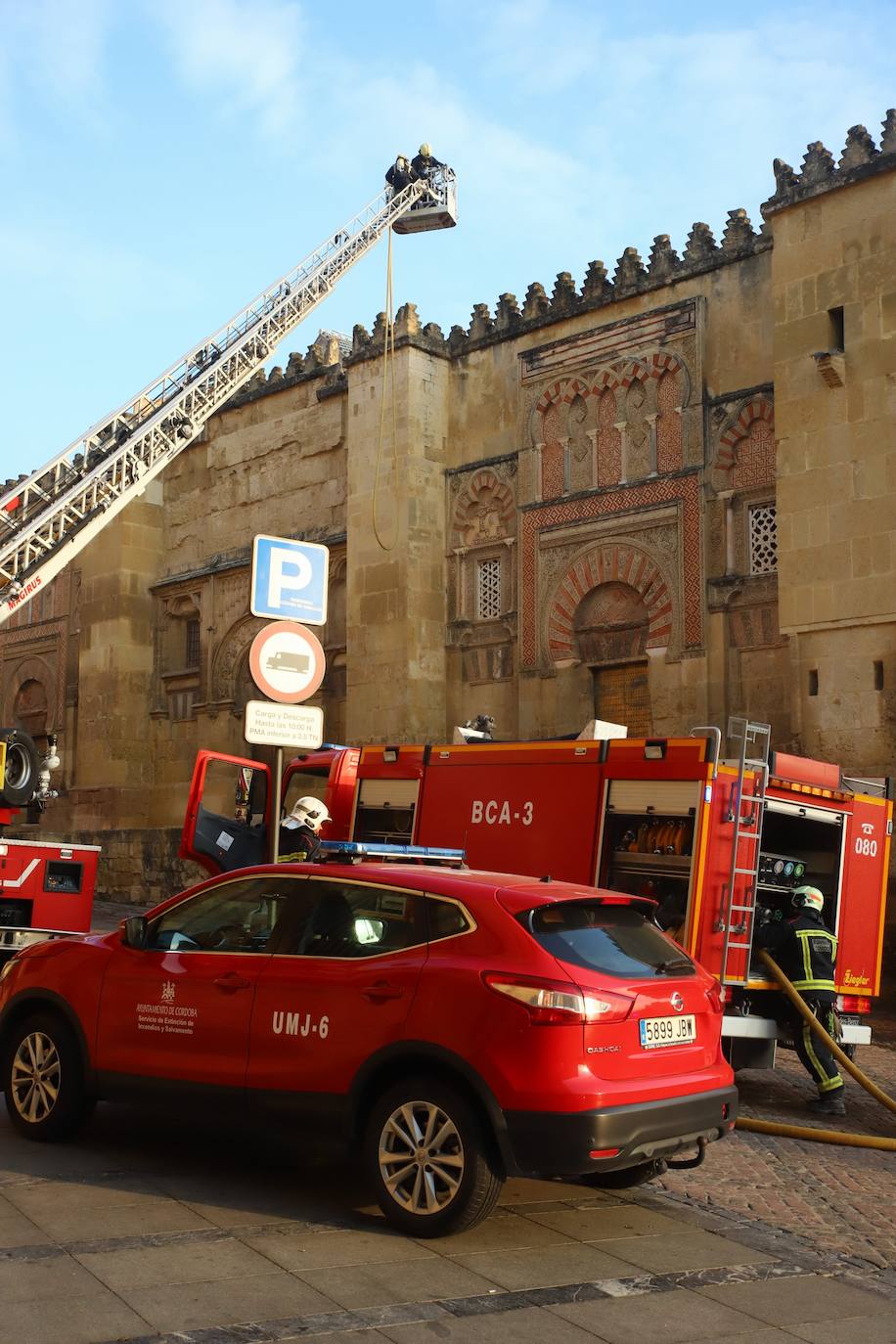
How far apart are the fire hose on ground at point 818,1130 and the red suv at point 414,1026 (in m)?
2.21

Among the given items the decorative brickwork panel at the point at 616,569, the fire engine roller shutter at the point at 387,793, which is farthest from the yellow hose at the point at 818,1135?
the decorative brickwork panel at the point at 616,569

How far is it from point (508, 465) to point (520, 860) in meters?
13.3

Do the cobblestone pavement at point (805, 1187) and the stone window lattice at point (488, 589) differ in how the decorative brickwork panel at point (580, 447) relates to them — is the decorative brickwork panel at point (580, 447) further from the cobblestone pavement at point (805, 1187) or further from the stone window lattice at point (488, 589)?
the cobblestone pavement at point (805, 1187)

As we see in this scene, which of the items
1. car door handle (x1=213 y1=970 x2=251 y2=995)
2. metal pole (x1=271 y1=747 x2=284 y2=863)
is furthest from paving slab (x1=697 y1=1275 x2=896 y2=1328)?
metal pole (x1=271 y1=747 x2=284 y2=863)

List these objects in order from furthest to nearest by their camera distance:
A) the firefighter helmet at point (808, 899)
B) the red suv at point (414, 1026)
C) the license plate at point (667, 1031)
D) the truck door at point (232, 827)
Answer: the truck door at point (232, 827), the firefighter helmet at point (808, 899), the license plate at point (667, 1031), the red suv at point (414, 1026)

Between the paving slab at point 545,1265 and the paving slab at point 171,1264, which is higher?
the paving slab at point 171,1264

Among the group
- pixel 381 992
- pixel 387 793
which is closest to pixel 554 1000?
pixel 381 992

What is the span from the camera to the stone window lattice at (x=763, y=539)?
19.4m

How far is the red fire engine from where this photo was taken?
42.1 ft

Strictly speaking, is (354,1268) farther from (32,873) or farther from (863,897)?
(32,873)

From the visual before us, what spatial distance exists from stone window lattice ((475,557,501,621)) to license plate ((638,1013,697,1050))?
17.0 m

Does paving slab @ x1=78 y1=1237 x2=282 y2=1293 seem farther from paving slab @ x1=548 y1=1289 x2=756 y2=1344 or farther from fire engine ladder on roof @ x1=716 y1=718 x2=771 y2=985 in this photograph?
fire engine ladder on roof @ x1=716 y1=718 x2=771 y2=985

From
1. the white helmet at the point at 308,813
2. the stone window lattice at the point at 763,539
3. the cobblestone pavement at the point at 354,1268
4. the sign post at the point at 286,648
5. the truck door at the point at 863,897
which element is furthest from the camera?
the stone window lattice at the point at 763,539

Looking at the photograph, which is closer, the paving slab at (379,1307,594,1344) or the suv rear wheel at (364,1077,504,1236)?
the paving slab at (379,1307,594,1344)
